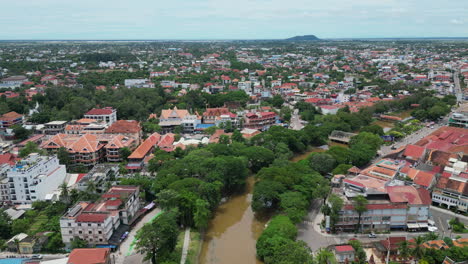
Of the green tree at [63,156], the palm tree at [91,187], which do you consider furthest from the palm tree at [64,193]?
the green tree at [63,156]

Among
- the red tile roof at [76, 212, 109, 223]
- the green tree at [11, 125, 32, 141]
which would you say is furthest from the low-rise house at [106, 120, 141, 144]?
the red tile roof at [76, 212, 109, 223]

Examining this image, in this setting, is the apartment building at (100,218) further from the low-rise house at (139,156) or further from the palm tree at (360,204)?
the palm tree at (360,204)

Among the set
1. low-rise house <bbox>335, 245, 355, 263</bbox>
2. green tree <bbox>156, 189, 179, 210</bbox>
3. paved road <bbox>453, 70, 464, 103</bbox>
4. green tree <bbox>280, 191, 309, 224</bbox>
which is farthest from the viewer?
paved road <bbox>453, 70, 464, 103</bbox>

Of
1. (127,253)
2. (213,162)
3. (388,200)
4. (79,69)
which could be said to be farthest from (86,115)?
(79,69)

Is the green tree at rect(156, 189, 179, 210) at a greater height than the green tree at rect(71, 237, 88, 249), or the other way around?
the green tree at rect(156, 189, 179, 210)

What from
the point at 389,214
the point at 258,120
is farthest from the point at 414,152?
the point at 258,120

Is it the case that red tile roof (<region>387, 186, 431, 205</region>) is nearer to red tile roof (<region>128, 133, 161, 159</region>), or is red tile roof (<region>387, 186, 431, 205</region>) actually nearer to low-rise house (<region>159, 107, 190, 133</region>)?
red tile roof (<region>128, 133, 161, 159</region>)
